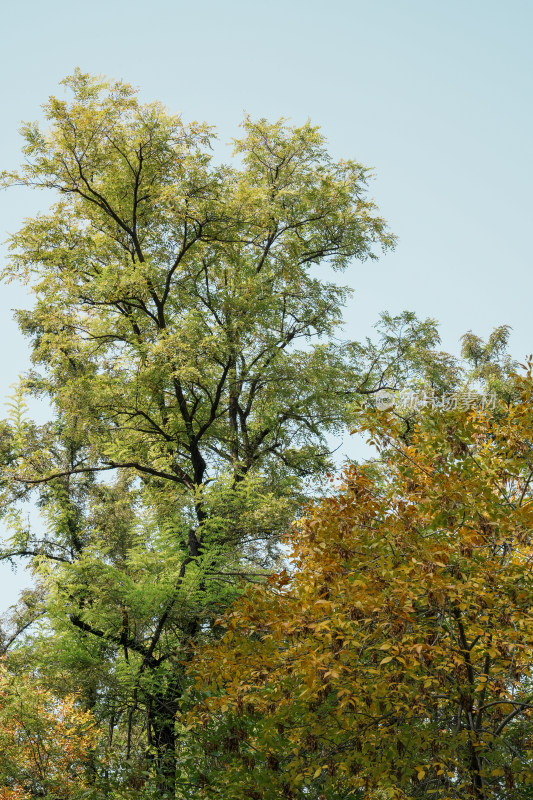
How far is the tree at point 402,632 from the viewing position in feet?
14.3

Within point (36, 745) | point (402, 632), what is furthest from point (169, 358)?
point (402, 632)

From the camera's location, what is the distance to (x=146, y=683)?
8078mm

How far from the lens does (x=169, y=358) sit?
10867 mm

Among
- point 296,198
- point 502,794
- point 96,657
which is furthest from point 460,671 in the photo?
point 296,198

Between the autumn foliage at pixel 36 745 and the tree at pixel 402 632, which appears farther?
the autumn foliage at pixel 36 745

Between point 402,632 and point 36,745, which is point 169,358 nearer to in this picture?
point 36,745

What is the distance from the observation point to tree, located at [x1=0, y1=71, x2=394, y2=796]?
9.15 metres

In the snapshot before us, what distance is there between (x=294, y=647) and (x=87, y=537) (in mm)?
11231

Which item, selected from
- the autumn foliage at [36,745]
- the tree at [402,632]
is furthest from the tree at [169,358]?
the tree at [402,632]

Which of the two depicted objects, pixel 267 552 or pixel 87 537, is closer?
pixel 267 552

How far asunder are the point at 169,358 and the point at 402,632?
23.4 ft

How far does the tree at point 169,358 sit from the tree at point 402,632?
3.21 m

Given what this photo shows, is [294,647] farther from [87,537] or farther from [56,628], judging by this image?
[87,537]

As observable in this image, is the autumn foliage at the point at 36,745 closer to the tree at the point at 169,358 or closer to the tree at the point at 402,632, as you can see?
the tree at the point at 169,358
